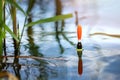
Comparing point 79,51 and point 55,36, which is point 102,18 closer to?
point 55,36

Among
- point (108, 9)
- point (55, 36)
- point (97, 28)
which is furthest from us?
point (108, 9)

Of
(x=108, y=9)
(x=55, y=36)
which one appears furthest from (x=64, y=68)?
(x=108, y=9)

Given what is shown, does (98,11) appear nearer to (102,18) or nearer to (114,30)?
(102,18)

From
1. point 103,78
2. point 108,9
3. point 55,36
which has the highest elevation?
point 108,9

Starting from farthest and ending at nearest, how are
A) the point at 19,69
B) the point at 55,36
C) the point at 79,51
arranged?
the point at 55,36, the point at 79,51, the point at 19,69

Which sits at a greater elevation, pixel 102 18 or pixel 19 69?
pixel 102 18

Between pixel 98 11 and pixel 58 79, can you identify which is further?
pixel 98 11

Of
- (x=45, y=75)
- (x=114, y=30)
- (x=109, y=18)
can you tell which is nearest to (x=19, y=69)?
(x=45, y=75)
